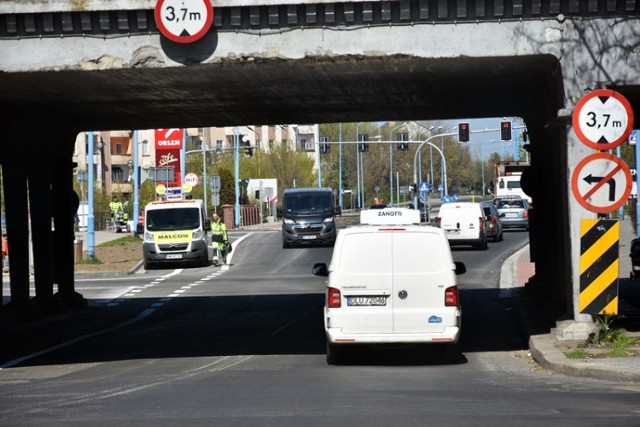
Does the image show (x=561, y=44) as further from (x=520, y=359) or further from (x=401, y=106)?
(x=401, y=106)

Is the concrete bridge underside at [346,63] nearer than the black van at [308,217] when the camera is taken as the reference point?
Yes

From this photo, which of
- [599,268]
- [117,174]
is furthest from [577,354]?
[117,174]

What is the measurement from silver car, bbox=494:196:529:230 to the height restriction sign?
4625 centimetres

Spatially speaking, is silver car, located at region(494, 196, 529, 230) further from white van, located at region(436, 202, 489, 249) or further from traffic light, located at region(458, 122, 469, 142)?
white van, located at region(436, 202, 489, 249)

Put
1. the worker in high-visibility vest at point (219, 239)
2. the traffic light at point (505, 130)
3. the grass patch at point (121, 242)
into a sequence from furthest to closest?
the traffic light at point (505, 130) → the grass patch at point (121, 242) → the worker in high-visibility vest at point (219, 239)

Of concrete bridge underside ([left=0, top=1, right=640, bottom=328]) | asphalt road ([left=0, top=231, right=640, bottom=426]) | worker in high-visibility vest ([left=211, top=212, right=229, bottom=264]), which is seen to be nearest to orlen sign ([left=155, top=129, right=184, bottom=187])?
worker in high-visibility vest ([left=211, top=212, right=229, bottom=264])

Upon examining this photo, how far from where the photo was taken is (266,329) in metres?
21.4

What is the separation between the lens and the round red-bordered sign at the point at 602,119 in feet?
47.9

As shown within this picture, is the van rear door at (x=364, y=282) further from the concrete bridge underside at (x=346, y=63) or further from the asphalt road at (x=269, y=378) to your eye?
the concrete bridge underside at (x=346, y=63)

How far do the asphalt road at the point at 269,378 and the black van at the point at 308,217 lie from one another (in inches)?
846

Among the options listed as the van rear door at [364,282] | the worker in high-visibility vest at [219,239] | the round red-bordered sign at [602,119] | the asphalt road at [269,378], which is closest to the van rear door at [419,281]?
the van rear door at [364,282]

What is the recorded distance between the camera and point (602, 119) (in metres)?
14.7

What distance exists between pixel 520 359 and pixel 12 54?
8.08m

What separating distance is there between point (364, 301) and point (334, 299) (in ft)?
1.25
